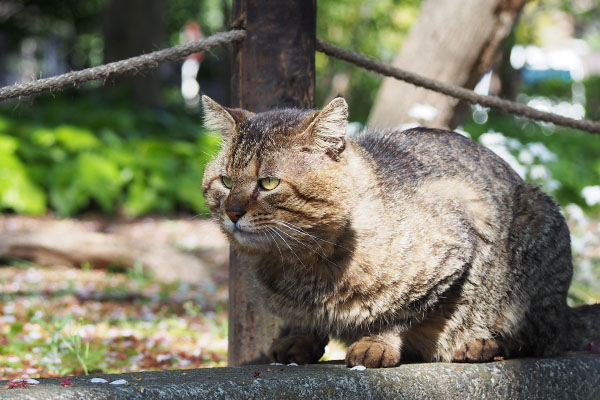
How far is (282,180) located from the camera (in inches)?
106

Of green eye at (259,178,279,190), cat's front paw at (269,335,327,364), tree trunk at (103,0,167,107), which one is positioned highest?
green eye at (259,178,279,190)

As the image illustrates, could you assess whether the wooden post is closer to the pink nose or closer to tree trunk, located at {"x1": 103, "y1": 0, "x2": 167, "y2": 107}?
the pink nose

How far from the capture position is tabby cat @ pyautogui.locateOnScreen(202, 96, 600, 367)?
2.71 metres

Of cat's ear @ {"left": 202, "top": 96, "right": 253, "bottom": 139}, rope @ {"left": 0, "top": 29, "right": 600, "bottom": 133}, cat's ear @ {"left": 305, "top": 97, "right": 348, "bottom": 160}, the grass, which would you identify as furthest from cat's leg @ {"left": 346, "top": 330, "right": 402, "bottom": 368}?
rope @ {"left": 0, "top": 29, "right": 600, "bottom": 133}

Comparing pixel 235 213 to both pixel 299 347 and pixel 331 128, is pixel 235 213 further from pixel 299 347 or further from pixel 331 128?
pixel 299 347

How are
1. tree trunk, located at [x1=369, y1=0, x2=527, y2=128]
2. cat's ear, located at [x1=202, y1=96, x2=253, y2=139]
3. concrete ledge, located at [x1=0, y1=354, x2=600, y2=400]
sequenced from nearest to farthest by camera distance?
concrete ledge, located at [x1=0, y1=354, x2=600, y2=400] < cat's ear, located at [x1=202, y1=96, x2=253, y2=139] < tree trunk, located at [x1=369, y1=0, x2=527, y2=128]

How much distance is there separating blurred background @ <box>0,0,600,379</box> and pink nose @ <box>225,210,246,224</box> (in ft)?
1.05

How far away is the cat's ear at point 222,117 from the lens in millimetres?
2900

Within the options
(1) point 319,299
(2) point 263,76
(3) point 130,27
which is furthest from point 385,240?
(3) point 130,27

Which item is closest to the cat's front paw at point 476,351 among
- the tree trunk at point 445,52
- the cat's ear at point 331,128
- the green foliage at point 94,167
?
the cat's ear at point 331,128

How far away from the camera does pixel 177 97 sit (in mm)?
22406

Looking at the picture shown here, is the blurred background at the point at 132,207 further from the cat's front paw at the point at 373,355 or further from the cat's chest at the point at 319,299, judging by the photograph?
the cat's front paw at the point at 373,355

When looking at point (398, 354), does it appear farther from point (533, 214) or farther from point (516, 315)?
point (533, 214)

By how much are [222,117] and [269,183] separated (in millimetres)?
405
